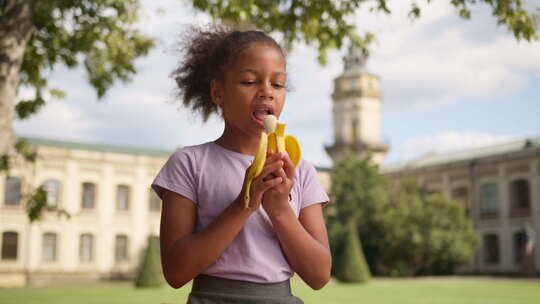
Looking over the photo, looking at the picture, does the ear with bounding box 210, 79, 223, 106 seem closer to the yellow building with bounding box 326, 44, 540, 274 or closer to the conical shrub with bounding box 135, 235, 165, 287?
the conical shrub with bounding box 135, 235, 165, 287

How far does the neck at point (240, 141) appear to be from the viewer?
207 cm

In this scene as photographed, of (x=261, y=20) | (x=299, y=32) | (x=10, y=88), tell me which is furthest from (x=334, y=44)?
(x=10, y=88)

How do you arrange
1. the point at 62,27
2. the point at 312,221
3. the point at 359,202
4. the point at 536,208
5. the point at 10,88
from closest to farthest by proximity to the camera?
1. the point at 312,221
2. the point at 10,88
3. the point at 62,27
4. the point at 536,208
5. the point at 359,202

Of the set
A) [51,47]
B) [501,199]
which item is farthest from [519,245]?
[51,47]

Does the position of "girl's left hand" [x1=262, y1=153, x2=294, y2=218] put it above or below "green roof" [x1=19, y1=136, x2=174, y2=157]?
below

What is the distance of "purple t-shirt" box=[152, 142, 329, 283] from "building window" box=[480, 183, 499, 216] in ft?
119

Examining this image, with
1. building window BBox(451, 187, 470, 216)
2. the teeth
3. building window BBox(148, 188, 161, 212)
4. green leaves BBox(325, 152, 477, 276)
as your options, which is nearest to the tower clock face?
green leaves BBox(325, 152, 477, 276)

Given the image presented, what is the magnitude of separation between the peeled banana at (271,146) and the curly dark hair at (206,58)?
1.17 ft

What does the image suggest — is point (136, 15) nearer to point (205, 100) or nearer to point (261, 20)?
point (261, 20)

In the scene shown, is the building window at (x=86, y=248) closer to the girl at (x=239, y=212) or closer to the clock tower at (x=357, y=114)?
the clock tower at (x=357, y=114)

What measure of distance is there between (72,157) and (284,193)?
33.3 m

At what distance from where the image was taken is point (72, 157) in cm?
3328

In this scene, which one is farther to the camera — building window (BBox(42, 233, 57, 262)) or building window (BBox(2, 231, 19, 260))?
building window (BBox(42, 233, 57, 262))

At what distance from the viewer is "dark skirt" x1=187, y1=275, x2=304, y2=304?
74.5 inches
